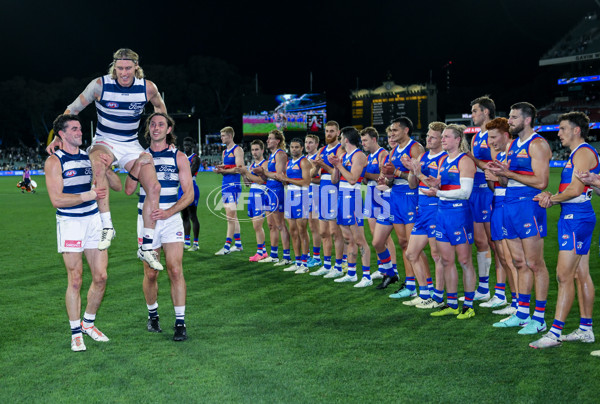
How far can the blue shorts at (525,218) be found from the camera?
235 inches

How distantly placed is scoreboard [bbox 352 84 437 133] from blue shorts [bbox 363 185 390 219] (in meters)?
37.1

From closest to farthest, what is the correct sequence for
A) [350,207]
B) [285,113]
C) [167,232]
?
[167,232]
[350,207]
[285,113]

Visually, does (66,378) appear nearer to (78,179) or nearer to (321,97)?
(78,179)

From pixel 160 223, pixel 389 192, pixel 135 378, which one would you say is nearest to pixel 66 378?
pixel 135 378

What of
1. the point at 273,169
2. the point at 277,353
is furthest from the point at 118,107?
the point at 273,169

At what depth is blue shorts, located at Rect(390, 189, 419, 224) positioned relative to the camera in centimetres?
776

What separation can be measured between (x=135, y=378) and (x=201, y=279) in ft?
14.4

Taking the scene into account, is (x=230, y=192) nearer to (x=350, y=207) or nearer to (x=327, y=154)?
(x=327, y=154)

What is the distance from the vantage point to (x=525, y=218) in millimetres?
5973

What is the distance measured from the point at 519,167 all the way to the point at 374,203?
2.82m

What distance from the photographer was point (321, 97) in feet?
169

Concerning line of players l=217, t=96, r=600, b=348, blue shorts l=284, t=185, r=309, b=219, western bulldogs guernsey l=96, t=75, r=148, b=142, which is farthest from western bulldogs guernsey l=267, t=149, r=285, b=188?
western bulldogs guernsey l=96, t=75, r=148, b=142

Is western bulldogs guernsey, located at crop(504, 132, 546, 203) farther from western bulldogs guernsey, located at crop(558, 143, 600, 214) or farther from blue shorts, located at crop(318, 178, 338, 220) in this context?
blue shorts, located at crop(318, 178, 338, 220)

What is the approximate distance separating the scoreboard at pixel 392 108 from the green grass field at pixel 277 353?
3715 cm
